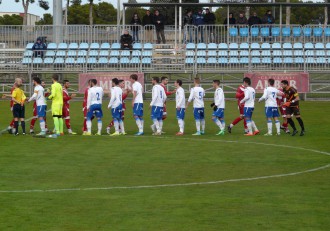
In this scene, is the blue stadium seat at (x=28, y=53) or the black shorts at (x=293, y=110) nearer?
the black shorts at (x=293, y=110)

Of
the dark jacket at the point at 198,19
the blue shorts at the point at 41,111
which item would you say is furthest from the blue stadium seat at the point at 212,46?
the blue shorts at the point at 41,111

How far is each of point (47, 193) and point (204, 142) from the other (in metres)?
10.7

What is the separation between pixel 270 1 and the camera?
181 feet

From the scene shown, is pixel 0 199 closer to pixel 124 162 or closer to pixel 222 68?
pixel 124 162

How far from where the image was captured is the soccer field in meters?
13.7

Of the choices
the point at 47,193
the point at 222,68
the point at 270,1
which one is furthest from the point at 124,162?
the point at 270,1

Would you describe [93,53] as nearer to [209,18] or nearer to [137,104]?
[209,18]

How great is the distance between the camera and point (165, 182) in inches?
703

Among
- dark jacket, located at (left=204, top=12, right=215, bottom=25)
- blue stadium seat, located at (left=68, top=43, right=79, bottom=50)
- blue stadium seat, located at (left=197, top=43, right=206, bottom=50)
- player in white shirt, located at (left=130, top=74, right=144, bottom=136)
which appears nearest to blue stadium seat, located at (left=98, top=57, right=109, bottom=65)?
blue stadium seat, located at (left=68, top=43, right=79, bottom=50)

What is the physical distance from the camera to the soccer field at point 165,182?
45.1 feet

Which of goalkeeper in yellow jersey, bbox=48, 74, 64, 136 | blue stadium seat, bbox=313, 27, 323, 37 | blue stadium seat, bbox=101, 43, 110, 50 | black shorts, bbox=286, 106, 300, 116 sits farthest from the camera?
blue stadium seat, bbox=313, 27, 323, 37

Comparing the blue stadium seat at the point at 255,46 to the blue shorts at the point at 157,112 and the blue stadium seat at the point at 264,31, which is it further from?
the blue shorts at the point at 157,112

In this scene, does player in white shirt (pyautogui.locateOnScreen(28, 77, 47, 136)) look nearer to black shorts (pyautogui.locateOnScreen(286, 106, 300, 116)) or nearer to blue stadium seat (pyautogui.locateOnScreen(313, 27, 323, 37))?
black shorts (pyautogui.locateOnScreen(286, 106, 300, 116))

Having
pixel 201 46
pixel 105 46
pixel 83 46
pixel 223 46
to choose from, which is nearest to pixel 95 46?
pixel 105 46
